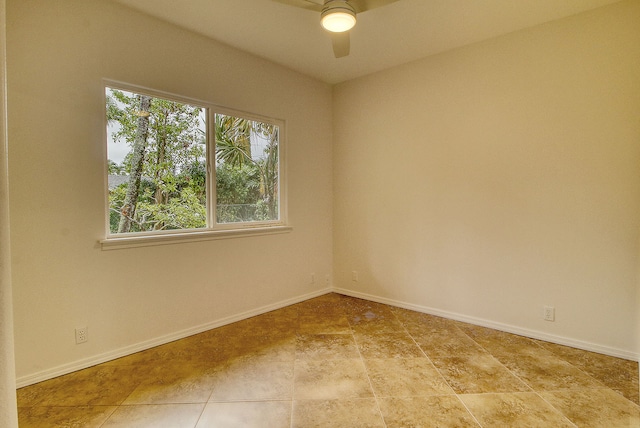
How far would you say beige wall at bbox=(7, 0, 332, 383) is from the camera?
2.00 m

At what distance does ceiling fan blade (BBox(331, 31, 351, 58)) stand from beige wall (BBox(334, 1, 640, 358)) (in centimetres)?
133

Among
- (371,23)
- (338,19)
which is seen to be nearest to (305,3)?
(338,19)

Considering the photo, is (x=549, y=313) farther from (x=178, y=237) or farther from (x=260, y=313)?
(x=178, y=237)

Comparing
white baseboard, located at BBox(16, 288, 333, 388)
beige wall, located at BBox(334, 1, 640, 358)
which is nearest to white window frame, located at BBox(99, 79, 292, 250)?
white baseboard, located at BBox(16, 288, 333, 388)

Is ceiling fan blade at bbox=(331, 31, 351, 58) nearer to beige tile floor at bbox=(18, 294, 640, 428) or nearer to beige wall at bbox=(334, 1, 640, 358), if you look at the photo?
beige wall at bbox=(334, 1, 640, 358)

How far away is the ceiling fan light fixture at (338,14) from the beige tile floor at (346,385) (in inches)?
90.7

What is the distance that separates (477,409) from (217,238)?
2389mm

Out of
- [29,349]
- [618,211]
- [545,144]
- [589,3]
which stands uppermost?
[589,3]

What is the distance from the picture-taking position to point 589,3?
2.36 meters

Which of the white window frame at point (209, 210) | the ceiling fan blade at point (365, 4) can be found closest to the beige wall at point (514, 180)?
the white window frame at point (209, 210)

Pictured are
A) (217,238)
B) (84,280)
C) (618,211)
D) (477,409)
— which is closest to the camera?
(477,409)

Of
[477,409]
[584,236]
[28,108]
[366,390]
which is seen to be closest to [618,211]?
[584,236]

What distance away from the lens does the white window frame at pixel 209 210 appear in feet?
7.70

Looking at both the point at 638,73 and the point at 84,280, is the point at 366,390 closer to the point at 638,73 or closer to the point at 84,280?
the point at 84,280
